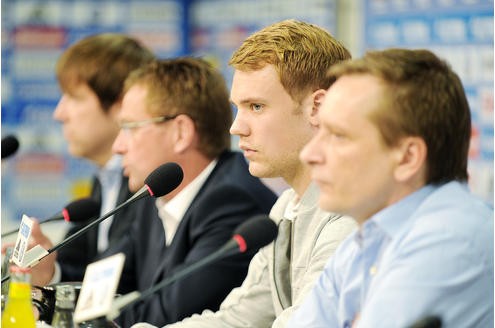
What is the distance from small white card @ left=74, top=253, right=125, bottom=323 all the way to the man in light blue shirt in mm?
345

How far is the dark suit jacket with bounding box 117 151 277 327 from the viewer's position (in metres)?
2.34

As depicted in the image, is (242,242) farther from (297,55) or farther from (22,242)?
(297,55)

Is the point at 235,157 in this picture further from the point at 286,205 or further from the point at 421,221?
the point at 421,221

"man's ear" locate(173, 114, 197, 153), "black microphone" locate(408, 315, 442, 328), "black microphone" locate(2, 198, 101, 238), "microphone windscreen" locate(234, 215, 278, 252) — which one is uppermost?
"microphone windscreen" locate(234, 215, 278, 252)

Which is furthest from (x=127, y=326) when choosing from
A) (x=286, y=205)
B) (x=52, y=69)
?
(x=52, y=69)

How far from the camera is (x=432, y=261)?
1338 millimetres

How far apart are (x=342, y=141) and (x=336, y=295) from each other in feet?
1.00

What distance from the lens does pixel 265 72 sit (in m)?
2.08

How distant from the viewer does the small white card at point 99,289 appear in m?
1.38

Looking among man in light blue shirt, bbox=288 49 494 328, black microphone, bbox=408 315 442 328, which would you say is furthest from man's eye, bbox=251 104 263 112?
black microphone, bbox=408 315 442 328

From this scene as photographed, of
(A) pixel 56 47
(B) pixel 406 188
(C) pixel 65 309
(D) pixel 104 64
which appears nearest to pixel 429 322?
(B) pixel 406 188

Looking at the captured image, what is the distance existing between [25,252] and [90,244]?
4.95 feet

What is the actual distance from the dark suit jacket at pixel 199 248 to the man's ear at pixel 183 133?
11 centimetres

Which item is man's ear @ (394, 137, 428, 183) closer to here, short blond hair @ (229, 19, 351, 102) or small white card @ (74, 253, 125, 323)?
small white card @ (74, 253, 125, 323)
